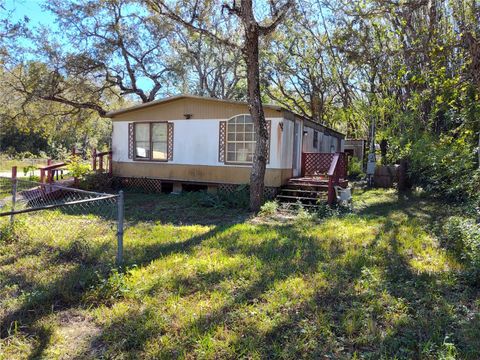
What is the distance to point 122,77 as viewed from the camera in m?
17.4

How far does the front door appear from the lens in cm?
1142

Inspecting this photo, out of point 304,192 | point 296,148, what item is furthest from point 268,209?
point 296,148

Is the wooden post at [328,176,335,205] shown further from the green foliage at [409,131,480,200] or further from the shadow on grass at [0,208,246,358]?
the shadow on grass at [0,208,246,358]

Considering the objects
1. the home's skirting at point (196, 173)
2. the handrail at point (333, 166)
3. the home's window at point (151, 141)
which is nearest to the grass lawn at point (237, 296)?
the handrail at point (333, 166)

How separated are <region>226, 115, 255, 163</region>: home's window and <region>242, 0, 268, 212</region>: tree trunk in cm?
213

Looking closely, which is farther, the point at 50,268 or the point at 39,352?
the point at 50,268

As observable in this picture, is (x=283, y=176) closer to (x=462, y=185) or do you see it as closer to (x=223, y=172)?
(x=223, y=172)

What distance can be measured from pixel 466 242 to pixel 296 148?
724 cm

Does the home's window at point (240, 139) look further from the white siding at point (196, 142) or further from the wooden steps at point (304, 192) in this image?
the wooden steps at point (304, 192)

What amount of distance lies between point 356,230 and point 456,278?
7.43ft

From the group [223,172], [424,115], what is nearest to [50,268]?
[223,172]

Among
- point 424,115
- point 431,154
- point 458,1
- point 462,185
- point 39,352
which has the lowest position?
point 39,352

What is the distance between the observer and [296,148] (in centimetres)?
1160

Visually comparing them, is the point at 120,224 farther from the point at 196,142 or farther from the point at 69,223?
the point at 196,142
